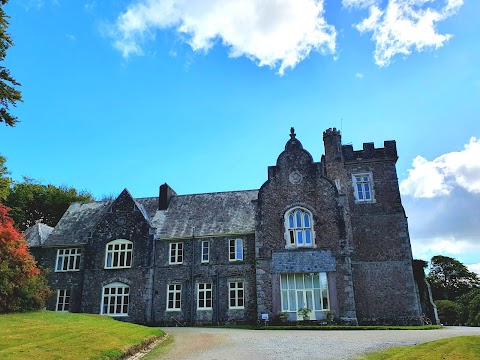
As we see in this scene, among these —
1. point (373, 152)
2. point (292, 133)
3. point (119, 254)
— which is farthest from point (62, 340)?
point (373, 152)

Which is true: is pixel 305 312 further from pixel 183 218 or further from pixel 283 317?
pixel 183 218

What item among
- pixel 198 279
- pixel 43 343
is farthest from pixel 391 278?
pixel 43 343

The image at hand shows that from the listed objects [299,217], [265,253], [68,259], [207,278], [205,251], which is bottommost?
[207,278]

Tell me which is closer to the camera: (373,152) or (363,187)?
(363,187)

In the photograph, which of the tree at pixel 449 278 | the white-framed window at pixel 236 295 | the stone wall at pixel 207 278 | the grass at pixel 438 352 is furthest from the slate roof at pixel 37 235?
the tree at pixel 449 278

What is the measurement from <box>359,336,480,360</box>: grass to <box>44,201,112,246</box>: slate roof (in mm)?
28425

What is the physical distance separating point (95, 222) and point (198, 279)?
39.7 feet

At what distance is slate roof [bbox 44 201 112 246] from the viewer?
118 feet

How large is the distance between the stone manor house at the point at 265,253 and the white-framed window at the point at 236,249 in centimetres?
8

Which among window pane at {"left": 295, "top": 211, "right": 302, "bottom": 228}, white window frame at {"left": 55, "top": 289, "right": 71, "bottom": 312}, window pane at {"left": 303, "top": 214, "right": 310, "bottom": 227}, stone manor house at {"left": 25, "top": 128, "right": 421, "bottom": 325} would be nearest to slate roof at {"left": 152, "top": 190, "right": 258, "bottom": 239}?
stone manor house at {"left": 25, "top": 128, "right": 421, "bottom": 325}

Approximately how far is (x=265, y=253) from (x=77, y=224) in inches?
735

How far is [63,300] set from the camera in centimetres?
3397

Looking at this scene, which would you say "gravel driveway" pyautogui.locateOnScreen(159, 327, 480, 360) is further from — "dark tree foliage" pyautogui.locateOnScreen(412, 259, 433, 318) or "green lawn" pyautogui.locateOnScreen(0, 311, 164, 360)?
"dark tree foliage" pyautogui.locateOnScreen(412, 259, 433, 318)

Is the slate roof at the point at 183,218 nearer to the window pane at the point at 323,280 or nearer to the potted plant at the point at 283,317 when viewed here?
the window pane at the point at 323,280
